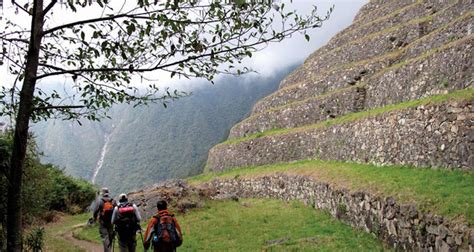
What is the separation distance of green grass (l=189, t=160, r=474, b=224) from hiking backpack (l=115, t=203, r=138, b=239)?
6.06 m

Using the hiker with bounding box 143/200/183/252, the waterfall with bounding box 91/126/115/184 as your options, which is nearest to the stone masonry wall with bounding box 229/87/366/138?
the hiker with bounding box 143/200/183/252

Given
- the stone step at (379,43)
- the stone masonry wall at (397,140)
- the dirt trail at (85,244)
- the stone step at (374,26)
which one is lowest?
the dirt trail at (85,244)

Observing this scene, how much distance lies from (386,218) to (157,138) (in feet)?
248

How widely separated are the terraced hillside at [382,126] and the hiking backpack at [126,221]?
6.00 metres

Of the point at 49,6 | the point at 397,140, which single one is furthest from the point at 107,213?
the point at 397,140

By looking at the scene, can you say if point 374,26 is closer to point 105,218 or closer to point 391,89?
point 391,89

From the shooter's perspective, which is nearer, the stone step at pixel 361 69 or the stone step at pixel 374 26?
the stone step at pixel 361 69

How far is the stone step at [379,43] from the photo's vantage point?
19016mm

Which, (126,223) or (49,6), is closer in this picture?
(49,6)

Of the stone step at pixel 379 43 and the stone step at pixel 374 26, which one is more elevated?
the stone step at pixel 374 26

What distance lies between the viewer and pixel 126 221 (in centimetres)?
973

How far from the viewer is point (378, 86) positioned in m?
18.8

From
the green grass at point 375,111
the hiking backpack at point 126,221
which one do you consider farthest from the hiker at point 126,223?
the green grass at point 375,111

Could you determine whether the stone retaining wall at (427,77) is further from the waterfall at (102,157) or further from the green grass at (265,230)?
the waterfall at (102,157)
